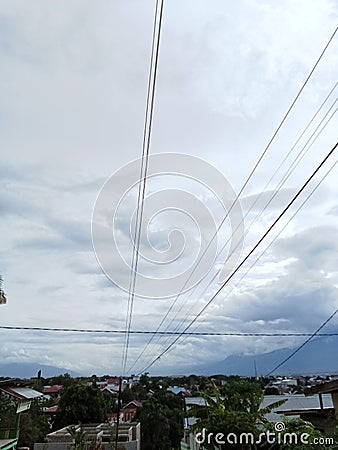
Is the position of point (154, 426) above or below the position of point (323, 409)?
below

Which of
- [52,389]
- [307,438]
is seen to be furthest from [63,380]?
[307,438]

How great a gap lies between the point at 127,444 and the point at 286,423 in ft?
31.8

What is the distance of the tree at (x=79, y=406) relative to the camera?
2062cm

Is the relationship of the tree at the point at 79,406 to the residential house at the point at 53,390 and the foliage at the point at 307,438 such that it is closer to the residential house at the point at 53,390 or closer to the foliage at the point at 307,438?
the residential house at the point at 53,390

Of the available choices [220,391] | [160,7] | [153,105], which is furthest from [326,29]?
[220,391]

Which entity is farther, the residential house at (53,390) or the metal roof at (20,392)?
the residential house at (53,390)

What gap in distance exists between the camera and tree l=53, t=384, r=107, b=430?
67.7ft

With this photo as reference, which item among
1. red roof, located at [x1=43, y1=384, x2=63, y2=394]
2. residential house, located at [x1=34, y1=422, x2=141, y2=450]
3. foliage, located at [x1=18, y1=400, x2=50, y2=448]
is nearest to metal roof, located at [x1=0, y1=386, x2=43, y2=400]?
residential house, located at [x1=34, y1=422, x2=141, y2=450]

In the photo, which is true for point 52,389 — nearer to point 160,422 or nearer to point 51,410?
point 51,410

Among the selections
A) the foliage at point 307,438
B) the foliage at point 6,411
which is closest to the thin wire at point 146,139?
the foliage at point 307,438

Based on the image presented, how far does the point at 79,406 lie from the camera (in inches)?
814

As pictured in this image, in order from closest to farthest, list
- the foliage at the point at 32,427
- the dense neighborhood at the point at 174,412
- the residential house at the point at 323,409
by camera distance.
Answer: the dense neighborhood at the point at 174,412, the residential house at the point at 323,409, the foliage at the point at 32,427

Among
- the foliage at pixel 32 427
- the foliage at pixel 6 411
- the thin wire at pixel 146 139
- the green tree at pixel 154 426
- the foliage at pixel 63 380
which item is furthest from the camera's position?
the foliage at pixel 63 380

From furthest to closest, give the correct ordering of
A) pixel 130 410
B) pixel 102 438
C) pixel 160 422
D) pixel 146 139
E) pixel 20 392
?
pixel 130 410 → pixel 160 422 → pixel 102 438 → pixel 20 392 → pixel 146 139
